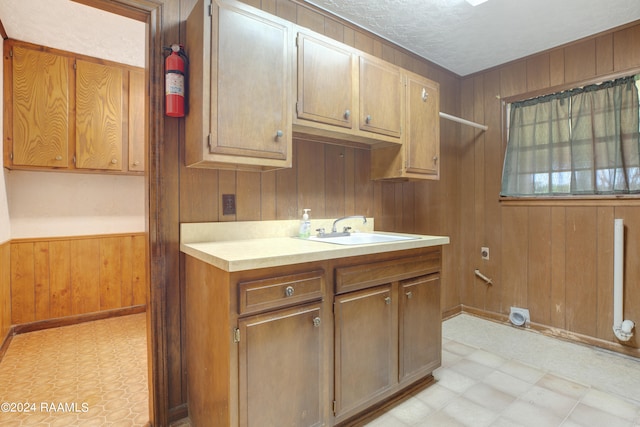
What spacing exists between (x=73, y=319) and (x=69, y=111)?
6.49ft

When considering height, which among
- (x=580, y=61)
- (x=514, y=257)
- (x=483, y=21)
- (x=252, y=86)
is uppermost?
(x=483, y=21)

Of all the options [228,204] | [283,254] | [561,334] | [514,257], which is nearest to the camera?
[283,254]

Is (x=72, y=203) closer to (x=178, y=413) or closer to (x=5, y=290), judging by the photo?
(x=5, y=290)

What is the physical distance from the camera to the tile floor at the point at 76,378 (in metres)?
1.73

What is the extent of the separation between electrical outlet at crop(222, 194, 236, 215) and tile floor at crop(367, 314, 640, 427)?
4.55ft

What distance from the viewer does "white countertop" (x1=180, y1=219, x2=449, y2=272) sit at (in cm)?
125

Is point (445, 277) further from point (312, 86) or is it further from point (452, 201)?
point (312, 86)

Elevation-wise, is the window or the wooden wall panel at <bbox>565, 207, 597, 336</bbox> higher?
the window

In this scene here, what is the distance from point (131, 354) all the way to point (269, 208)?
5.46 feet

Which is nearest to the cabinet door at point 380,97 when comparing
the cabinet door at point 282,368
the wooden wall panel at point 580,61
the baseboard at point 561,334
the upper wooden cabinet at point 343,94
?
the upper wooden cabinet at point 343,94

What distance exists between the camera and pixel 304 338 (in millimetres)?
1414

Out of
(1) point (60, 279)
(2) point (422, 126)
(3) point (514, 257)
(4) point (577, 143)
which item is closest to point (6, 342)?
(1) point (60, 279)

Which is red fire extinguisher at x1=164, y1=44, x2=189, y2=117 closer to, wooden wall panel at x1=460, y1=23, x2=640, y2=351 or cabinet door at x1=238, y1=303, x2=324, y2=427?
cabinet door at x1=238, y1=303, x2=324, y2=427

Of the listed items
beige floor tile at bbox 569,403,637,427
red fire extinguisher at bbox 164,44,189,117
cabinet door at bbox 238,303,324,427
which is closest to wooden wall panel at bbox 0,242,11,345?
red fire extinguisher at bbox 164,44,189,117
